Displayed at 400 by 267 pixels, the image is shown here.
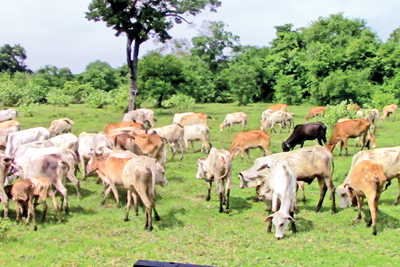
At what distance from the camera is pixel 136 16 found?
31.6 metres

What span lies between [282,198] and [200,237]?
77.7 inches

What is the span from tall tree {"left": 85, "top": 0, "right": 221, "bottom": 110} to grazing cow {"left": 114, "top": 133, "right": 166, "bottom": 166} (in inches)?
668

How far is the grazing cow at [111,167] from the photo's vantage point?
11.5 m

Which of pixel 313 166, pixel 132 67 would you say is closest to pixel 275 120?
pixel 132 67

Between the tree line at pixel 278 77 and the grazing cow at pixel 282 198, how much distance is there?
22.9 m

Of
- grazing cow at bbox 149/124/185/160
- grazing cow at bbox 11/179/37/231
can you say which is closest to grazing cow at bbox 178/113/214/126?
grazing cow at bbox 149/124/185/160

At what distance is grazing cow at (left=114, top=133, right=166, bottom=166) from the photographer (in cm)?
1488

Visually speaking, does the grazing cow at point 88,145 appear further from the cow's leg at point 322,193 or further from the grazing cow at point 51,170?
the cow's leg at point 322,193

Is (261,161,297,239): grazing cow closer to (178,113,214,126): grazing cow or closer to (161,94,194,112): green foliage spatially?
(178,113,214,126): grazing cow

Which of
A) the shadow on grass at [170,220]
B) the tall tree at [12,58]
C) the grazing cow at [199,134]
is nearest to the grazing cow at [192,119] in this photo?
the grazing cow at [199,134]

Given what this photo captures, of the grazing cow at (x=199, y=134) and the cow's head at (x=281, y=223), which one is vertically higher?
the grazing cow at (x=199, y=134)

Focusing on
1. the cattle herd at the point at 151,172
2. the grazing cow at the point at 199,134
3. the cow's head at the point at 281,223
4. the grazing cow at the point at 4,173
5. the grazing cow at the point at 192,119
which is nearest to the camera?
the cow's head at the point at 281,223

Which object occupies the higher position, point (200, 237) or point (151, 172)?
point (151, 172)

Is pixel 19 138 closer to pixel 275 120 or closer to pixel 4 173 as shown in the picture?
pixel 4 173
